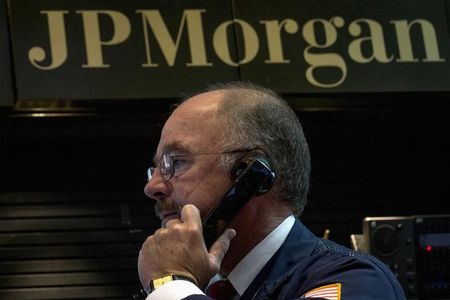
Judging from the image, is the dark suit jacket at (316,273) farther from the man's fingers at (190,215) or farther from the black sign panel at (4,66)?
the black sign panel at (4,66)

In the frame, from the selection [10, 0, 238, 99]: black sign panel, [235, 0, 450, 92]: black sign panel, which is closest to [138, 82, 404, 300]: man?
[10, 0, 238, 99]: black sign panel

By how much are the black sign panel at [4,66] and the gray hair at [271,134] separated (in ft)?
9.62

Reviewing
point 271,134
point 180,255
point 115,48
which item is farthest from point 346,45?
point 180,255

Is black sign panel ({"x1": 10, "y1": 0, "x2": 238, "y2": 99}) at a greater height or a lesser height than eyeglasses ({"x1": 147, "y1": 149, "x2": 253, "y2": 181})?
greater

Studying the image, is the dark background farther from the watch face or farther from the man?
the watch face

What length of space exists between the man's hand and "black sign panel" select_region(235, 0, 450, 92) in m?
3.41

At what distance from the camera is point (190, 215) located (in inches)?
85.3

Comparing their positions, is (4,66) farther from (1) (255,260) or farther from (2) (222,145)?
(1) (255,260)

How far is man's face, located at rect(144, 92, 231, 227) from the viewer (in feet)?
7.73

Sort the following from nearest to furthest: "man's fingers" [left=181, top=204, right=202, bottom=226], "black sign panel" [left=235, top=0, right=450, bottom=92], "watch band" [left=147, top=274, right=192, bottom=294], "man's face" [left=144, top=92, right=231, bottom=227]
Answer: "watch band" [left=147, top=274, right=192, bottom=294] → "man's fingers" [left=181, top=204, right=202, bottom=226] → "man's face" [left=144, top=92, right=231, bottom=227] → "black sign panel" [left=235, top=0, right=450, bottom=92]

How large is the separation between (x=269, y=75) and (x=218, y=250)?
133 inches

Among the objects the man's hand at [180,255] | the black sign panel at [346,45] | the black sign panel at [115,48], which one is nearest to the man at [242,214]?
the man's hand at [180,255]

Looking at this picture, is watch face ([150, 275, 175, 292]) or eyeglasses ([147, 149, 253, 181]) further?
eyeglasses ([147, 149, 253, 181])

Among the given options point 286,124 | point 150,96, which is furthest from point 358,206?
point 286,124
